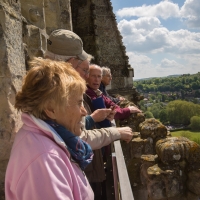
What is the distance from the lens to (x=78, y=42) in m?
2.21

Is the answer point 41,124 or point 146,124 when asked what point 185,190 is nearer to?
point 146,124

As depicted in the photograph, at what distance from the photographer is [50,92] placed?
4.00ft

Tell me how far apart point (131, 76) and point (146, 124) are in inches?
429

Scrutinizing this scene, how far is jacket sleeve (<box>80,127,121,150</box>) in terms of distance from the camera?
6.16 ft

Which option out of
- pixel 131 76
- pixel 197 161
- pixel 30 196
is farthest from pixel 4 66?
pixel 131 76

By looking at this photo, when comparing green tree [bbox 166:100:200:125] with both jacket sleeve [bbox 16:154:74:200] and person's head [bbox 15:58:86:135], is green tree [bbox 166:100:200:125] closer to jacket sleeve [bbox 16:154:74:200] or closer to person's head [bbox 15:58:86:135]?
person's head [bbox 15:58:86:135]

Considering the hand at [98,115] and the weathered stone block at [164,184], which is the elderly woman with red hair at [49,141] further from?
the hand at [98,115]

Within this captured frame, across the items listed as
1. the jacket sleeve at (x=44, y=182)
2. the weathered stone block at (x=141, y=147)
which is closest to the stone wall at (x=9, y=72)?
the jacket sleeve at (x=44, y=182)

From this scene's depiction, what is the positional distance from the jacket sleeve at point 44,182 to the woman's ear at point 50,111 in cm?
24

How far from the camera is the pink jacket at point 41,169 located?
1.03 m

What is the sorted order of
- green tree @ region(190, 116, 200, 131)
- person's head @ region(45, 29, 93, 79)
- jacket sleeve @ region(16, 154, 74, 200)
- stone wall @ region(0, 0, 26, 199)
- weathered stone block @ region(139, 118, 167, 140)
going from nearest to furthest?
jacket sleeve @ region(16, 154, 74, 200) → stone wall @ region(0, 0, 26, 199) → person's head @ region(45, 29, 93, 79) → weathered stone block @ region(139, 118, 167, 140) → green tree @ region(190, 116, 200, 131)

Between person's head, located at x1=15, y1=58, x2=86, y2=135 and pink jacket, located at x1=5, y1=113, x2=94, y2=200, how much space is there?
7cm

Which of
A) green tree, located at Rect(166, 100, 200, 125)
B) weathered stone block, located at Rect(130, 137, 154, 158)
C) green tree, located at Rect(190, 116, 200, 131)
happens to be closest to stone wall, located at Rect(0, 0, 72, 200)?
weathered stone block, located at Rect(130, 137, 154, 158)

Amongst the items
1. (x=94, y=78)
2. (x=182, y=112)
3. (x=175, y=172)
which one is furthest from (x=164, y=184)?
(x=182, y=112)
